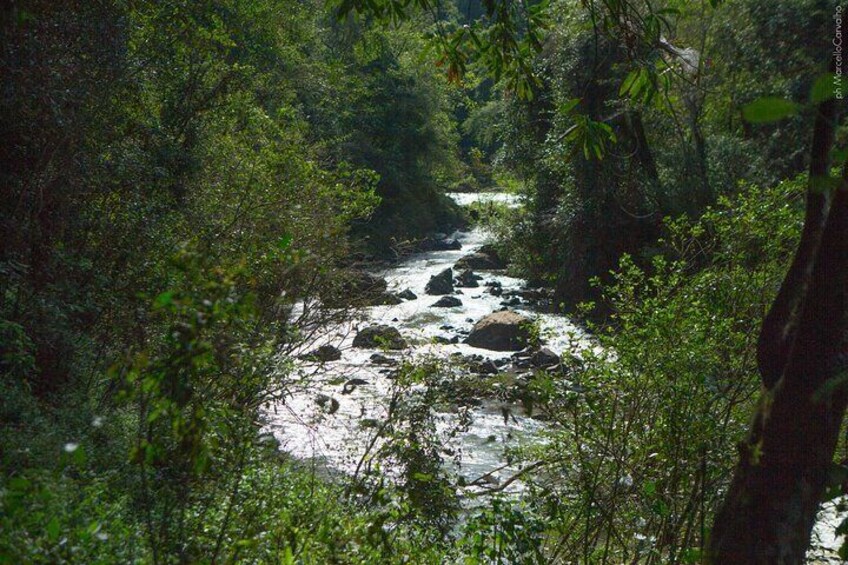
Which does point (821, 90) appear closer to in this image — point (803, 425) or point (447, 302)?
point (803, 425)

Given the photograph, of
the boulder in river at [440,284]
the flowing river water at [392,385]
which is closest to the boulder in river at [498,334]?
Result: the flowing river water at [392,385]

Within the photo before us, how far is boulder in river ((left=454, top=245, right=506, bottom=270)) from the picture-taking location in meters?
27.1

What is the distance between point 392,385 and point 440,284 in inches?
643

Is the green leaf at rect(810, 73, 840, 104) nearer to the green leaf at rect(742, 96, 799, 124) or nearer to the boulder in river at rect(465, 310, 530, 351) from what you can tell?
the green leaf at rect(742, 96, 799, 124)

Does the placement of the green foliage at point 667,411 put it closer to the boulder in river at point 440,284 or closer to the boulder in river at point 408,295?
the boulder in river at point 408,295

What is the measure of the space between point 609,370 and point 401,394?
1606 millimetres

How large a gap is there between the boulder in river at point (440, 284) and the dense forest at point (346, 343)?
6.29 meters

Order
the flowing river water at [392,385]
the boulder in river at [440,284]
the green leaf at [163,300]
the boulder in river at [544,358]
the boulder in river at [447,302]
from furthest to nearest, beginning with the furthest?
the boulder in river at [440,284] → the boulder in river at [447,302] → the boulder in river at [544,358] → the flowing river water at [392,385] → the green leaf at [163,300]

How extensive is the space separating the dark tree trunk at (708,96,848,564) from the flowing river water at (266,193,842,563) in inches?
22.9

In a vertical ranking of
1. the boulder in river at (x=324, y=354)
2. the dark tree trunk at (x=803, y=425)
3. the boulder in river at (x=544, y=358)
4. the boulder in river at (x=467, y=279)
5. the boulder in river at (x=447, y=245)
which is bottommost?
the boulder in river at (x=447, y=245)

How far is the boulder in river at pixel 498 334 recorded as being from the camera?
16875 mm

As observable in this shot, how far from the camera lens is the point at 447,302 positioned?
21094 millimetres

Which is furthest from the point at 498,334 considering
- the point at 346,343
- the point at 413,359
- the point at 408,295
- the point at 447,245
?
the point at 447,245

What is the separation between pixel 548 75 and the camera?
21.4 meters
